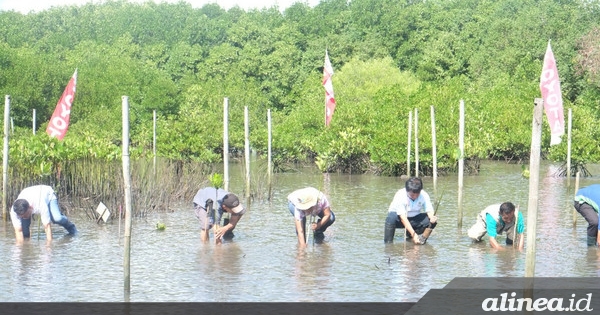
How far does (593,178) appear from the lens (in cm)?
3309

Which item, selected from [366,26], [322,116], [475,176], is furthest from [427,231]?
[366,26]

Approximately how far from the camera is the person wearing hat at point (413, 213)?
15.3 m

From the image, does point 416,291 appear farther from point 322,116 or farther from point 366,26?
point 366,26

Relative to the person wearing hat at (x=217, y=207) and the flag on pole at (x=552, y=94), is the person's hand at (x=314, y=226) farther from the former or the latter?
the flag on pole at (x=552, y=94)

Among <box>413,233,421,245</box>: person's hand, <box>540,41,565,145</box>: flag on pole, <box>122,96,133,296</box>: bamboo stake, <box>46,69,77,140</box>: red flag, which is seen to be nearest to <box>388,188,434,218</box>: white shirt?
<box>413,233,421,245</box>: person's hand

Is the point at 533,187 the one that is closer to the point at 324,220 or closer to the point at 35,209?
the point at 324,220

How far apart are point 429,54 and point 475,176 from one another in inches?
1154

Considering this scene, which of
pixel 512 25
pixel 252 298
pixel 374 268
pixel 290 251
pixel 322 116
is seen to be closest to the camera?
pixel 252 298

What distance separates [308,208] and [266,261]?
3.58 feet

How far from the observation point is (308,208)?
50.0 feet

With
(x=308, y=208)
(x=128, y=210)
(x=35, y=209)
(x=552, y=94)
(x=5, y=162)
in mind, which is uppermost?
(x=552, y=94)

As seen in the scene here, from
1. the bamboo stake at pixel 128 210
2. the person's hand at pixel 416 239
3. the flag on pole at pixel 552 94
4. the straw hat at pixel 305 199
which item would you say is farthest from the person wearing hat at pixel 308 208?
the bamboo stake at pixel 128 210

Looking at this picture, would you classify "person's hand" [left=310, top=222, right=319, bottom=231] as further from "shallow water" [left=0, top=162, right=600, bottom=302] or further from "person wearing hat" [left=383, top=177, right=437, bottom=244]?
"person wearing hat" [left=383, top=177, right=437, bottom=244]

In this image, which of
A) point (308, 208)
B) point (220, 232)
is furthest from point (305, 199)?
Result: point (220, 232)
